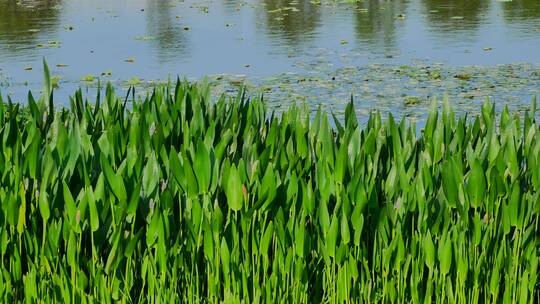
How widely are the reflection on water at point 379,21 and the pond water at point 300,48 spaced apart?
0.09 ft

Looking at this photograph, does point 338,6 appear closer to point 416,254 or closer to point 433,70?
point 433,70

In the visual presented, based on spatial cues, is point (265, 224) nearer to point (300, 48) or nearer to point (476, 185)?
point (476, 185)

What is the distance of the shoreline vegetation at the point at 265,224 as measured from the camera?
13.0ft

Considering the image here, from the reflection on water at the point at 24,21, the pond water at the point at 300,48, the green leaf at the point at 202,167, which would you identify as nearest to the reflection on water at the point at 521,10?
the pond water at the point at 300,48

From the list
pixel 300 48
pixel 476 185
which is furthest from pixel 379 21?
pixel 476 185

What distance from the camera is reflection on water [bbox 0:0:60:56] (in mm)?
16141

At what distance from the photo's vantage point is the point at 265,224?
4.12 metres

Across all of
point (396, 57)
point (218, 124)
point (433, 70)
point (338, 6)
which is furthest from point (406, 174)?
point (338, 6)

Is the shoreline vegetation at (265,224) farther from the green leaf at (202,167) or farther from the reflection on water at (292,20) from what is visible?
the reflection on water at (292,20)

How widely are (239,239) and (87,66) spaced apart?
9845mm

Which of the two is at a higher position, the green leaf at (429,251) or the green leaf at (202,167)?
the green leaf at (202,167)

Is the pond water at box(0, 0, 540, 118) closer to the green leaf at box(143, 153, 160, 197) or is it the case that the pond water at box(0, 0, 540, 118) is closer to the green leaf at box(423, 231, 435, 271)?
the green leaf at box(423, 231, 435, 271)

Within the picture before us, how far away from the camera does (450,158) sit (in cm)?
409

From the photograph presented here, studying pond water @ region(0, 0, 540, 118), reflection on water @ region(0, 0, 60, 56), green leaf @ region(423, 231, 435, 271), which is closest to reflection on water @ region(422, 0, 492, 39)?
pond water @ region(0, 0, 540, 118)
